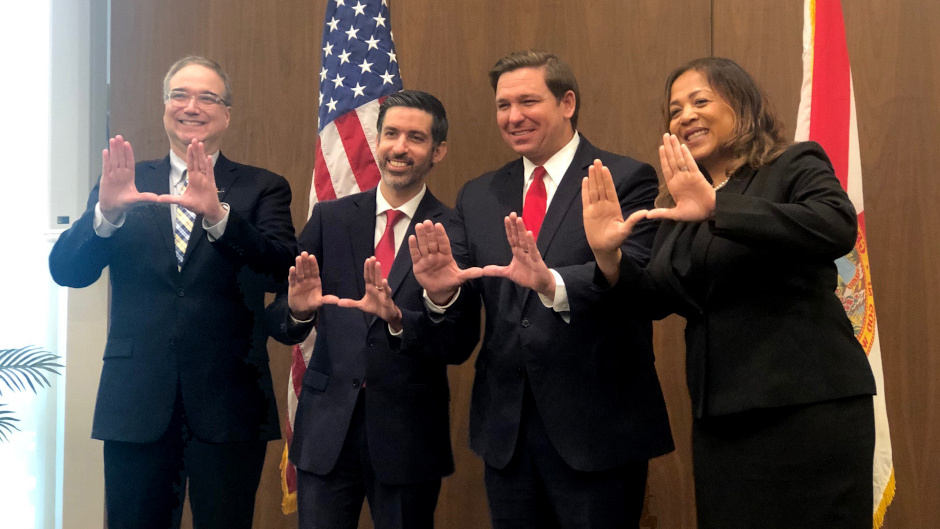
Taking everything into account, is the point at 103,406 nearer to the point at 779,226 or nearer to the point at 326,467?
the point at 326,467

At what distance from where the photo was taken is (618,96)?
3572mm

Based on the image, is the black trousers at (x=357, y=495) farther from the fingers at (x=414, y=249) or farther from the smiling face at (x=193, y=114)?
the smiling face at (x=193, y=114)

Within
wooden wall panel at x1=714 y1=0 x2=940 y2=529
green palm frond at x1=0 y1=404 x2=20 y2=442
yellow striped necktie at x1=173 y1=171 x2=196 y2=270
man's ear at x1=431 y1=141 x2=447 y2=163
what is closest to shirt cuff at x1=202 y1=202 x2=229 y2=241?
yellow striped necktie at x1=173 y1=171 x2=196 y2=270

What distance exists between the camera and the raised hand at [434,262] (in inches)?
84.3

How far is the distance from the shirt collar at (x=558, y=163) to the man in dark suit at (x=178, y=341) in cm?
79

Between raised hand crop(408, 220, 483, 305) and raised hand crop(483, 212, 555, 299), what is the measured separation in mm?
108

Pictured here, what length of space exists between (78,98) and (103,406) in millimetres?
2237

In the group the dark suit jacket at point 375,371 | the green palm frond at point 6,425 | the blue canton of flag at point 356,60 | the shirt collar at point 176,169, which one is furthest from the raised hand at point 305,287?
the green palm frond at point 6,425

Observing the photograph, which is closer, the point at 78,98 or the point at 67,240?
the point at 67,240

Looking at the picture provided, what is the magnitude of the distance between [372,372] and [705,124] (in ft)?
3.76

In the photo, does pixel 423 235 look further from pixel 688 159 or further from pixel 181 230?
pixel 181 230

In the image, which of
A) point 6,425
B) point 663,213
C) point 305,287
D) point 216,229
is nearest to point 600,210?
point 663,213

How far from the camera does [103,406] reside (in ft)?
7.60

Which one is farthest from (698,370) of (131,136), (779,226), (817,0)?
(131,136)
